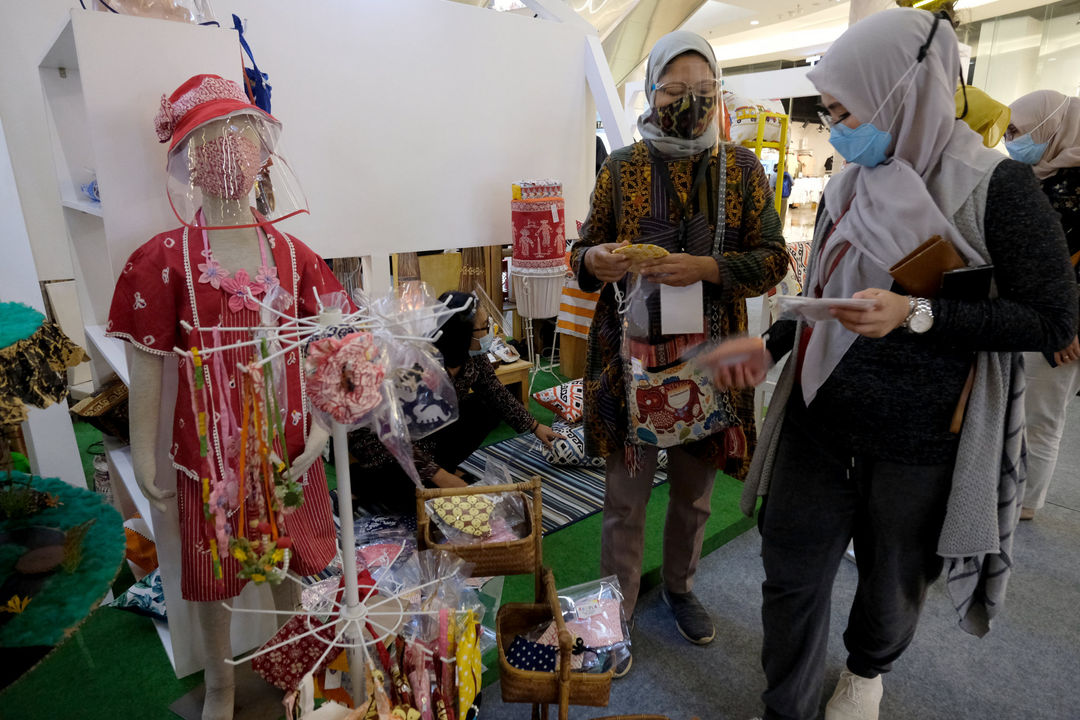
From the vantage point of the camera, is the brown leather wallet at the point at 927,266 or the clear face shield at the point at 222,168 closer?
the brown leather wallet at the point at 927,266

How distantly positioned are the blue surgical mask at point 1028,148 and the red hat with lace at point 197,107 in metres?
2.95

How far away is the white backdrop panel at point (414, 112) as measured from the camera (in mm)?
2268

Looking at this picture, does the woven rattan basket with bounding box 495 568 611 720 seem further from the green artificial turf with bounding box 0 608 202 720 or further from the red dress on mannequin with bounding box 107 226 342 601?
the green artificial turf with bounding box 0 608 202 720

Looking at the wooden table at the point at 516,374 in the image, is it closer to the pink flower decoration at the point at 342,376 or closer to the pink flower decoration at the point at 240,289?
the pink flower decoration at the point at 240,289

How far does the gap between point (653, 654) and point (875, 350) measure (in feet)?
4.05

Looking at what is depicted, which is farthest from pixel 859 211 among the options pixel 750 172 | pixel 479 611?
pixel 479 611

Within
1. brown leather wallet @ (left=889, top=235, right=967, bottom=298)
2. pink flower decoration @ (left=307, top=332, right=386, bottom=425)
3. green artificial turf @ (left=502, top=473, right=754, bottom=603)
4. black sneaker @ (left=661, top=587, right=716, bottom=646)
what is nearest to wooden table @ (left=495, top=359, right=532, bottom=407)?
green artificial turf @ (left=502, top=473, right=754, bottom=603)

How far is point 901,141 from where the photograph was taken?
4.03 feet

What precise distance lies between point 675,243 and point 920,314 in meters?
0.64

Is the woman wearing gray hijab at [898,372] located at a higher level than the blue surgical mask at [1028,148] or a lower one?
lower

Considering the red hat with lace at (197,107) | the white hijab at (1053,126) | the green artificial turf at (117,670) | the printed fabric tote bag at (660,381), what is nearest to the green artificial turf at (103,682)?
the green artificial turf at (117,670)

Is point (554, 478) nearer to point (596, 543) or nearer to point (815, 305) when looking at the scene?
point (596, 543)

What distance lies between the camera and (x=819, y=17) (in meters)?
8.95

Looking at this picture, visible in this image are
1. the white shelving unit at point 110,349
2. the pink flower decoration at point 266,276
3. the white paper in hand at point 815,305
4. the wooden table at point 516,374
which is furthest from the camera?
the wooden table at point 516,374
